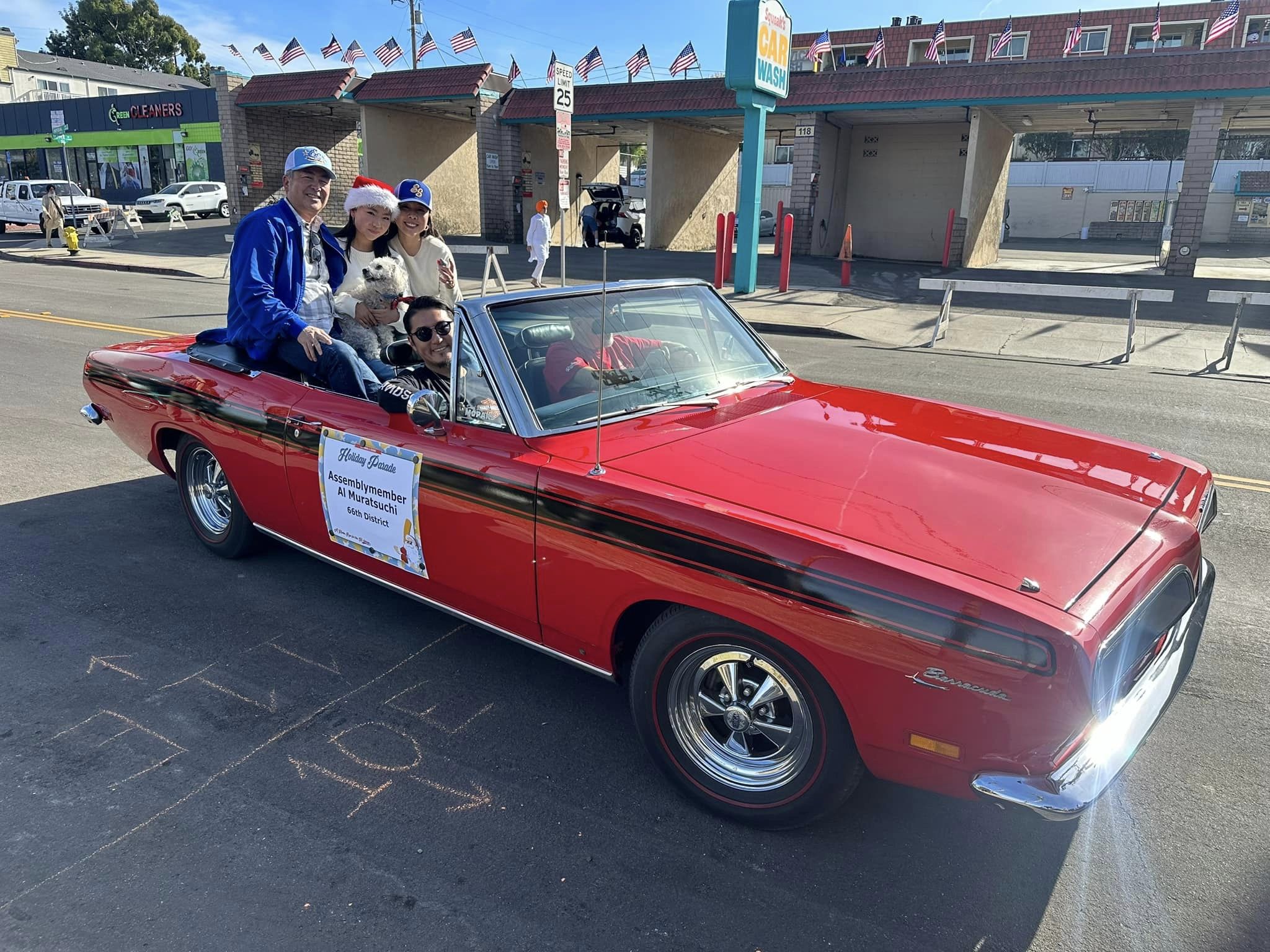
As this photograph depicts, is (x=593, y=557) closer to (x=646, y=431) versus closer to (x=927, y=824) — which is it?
(x=646, y=431)

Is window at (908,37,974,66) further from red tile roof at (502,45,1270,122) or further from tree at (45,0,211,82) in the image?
tree at (45,0,211,82)

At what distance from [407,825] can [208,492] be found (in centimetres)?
273

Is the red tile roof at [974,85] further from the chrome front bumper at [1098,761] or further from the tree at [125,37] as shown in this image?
the tree at [125,37]

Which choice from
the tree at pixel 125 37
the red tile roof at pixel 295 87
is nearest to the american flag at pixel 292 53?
the red tile roof at pixel 295 87

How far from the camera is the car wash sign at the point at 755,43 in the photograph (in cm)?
1455

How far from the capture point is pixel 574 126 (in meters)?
28.6

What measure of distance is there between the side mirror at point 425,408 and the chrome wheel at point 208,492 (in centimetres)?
178

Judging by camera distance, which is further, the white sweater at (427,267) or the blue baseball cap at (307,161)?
the white sweater at (427,267)

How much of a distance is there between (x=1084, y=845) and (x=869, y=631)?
3.70 ft

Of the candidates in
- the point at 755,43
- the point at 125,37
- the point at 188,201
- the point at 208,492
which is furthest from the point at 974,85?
the point at 125,37

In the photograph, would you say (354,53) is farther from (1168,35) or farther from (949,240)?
(1168,35)

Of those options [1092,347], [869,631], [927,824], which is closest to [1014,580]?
[869,631]

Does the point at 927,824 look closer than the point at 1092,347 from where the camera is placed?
Yes

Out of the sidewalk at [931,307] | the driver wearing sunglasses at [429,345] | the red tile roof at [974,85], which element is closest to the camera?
the driver wearing sunglasses at [429,345]
